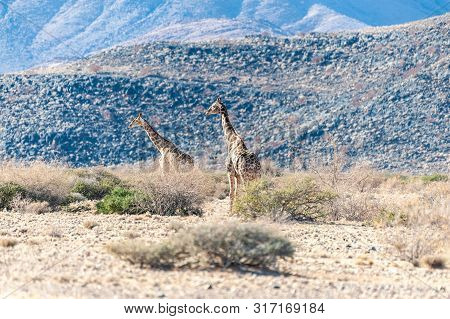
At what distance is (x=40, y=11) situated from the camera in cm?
17075

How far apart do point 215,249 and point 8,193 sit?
11293 mm

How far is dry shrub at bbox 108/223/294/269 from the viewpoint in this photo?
38.5ft

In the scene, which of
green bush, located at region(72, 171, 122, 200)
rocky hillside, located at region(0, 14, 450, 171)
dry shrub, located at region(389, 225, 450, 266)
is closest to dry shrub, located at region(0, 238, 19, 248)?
dry shrub, located at region(389, 225, 450, 266)

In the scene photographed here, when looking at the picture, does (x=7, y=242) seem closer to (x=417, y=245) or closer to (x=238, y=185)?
Result: (x=417, y=245)

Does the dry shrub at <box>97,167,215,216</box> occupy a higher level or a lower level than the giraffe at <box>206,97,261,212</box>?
lower

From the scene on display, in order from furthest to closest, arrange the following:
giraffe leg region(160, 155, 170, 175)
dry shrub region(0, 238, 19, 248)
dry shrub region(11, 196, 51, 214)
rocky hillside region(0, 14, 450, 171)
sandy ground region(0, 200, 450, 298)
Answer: rocky hillside region(0, 14, 450, 171)
giraffe leg region(160, 155, 170, 175)
dry shrub region(11, 196, 51, 214)
dry shrub region(0, 238, 19, 248)
sandy ground region(0, 200, 450, 298)

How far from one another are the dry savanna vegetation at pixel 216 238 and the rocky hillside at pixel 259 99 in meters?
24.0

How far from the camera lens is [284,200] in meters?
19.3

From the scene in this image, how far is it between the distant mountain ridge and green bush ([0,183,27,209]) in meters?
117

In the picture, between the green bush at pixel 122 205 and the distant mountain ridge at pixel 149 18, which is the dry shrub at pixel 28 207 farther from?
the distant mountain ridge at pixel 149 18

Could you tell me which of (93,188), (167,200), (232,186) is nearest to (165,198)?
(167,200)

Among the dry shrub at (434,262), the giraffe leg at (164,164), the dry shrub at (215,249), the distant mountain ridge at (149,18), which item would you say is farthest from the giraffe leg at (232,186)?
the distant mountain ridge at (149,18)

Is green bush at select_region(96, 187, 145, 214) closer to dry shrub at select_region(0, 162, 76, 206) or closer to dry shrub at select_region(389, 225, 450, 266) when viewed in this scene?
dry shrub at select_region(0, 162, 76, 206)
